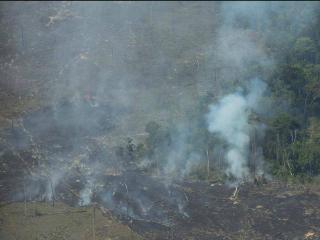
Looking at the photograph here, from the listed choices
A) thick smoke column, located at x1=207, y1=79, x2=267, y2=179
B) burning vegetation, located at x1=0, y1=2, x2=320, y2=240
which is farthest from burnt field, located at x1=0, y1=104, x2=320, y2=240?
thick smoke column, located at x1=207, y1=79, x2=267, y2=179

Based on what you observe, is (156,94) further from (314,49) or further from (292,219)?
(292,219)

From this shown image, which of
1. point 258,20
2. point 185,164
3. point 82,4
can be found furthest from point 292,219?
point 82,4

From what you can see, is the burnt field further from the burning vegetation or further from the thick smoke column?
the thick smoke column

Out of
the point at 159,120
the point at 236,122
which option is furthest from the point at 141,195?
the point at 159,120

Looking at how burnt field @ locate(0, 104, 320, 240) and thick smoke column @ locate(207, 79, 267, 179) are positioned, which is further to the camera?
thick smoke column @ locate(207, 79, 267, 179)

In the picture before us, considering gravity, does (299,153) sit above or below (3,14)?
below
